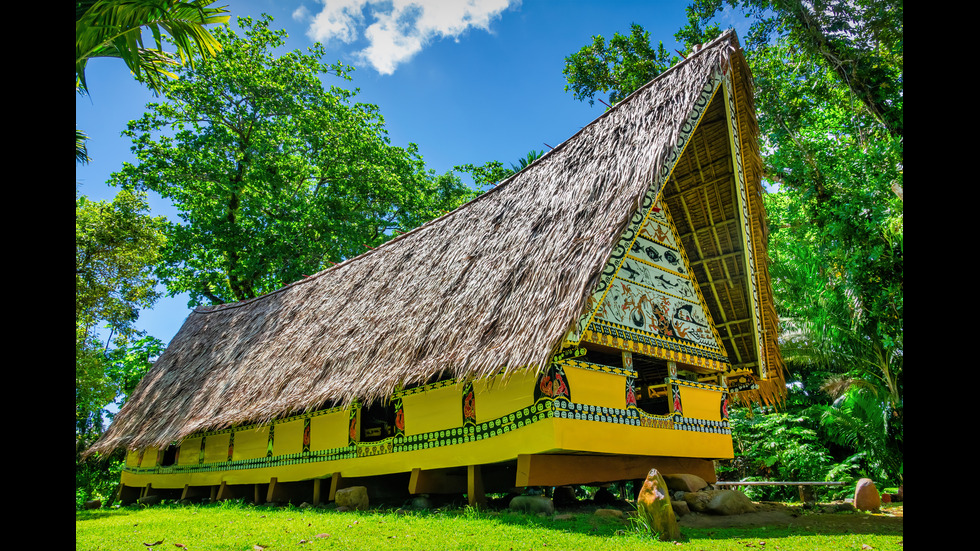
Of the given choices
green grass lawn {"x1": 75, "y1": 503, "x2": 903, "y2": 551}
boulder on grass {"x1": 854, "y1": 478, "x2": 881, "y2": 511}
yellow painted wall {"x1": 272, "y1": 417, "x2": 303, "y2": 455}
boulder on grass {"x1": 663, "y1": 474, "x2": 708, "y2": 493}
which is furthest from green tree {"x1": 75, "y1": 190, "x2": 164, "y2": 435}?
boulder on grass {"x1": 854, "y1": 478, "x2": 881, "y2": 511}

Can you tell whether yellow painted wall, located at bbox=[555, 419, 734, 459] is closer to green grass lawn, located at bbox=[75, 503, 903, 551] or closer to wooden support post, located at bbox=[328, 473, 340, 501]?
green grass lawn, located at bbox=[75, 503, 903, 551]

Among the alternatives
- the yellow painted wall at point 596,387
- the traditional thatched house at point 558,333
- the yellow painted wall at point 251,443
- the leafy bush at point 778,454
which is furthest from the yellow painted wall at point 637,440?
the yellow painted wall at point 251,443

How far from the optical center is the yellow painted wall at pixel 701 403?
8.23 metres

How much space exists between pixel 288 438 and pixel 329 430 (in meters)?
1.30

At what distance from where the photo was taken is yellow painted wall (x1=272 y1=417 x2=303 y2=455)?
398 inches

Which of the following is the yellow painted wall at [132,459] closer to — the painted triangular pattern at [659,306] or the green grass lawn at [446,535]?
the green grass lawn at [446,535]

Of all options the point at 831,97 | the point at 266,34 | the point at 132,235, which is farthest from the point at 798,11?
the point at 266,34

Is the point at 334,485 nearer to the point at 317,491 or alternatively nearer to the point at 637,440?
the point at 317,491

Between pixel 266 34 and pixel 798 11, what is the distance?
673 inches

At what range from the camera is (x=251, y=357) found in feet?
38.7

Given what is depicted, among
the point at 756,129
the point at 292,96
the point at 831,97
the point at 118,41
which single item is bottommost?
the point at 118,41

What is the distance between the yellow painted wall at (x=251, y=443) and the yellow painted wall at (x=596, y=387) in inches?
263
